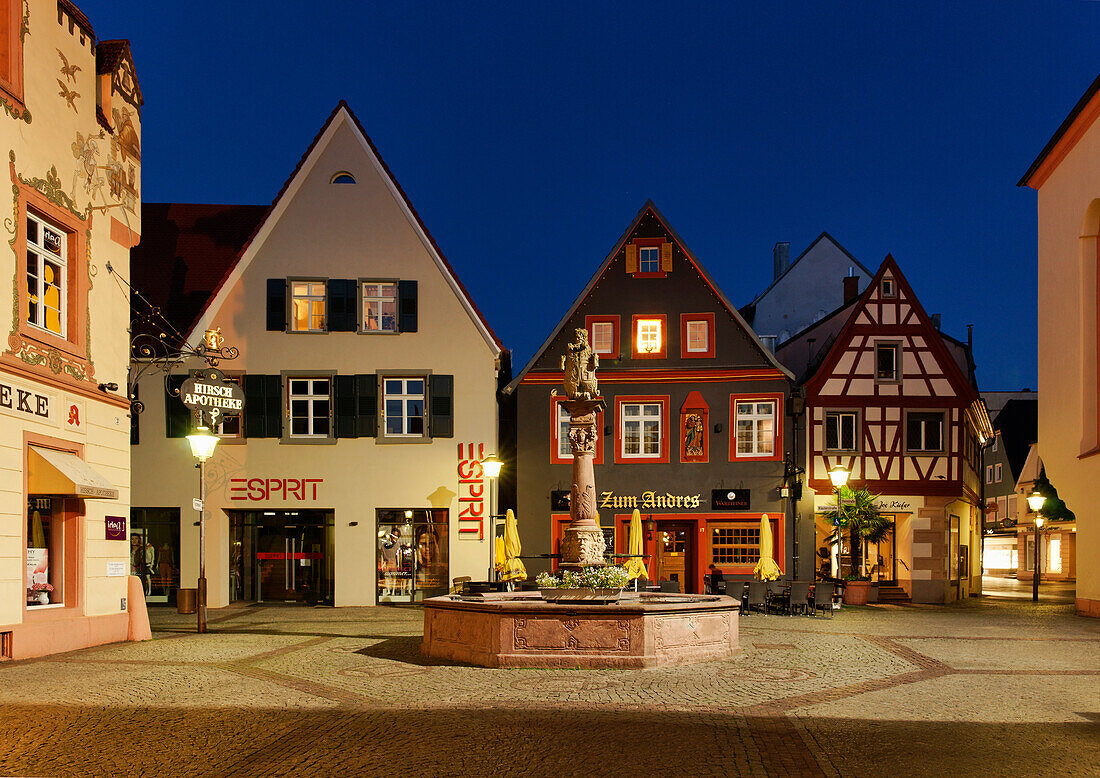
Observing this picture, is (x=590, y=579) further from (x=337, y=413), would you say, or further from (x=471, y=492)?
(x=337, y=413)

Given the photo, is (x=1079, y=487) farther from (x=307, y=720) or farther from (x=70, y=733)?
(x=70, y=733)

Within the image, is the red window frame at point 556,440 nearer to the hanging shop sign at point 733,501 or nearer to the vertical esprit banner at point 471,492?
the vertical esprit banner at point 471,492

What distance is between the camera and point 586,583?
1546 centimetres

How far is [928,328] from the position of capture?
29281mm

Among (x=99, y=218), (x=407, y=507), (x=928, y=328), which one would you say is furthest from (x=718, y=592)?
(x=99, y=218)

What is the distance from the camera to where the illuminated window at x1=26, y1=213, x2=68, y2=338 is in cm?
1538

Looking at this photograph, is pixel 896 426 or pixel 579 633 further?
pixel 896 426

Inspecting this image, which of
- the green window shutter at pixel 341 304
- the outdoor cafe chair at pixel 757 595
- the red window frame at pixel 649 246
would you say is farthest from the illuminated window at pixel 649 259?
the outdoor cafe chair at pixel 757 595

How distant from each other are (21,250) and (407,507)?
43.4 ft

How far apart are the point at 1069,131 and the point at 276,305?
768 inches

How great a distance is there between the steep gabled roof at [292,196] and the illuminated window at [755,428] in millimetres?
7221

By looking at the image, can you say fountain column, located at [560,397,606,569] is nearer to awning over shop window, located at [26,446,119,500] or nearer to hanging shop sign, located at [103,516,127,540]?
awning over shop window, located at [26,446,119,500]

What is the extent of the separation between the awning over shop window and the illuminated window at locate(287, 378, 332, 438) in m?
11.0

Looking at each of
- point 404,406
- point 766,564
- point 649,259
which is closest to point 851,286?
point 649,259
